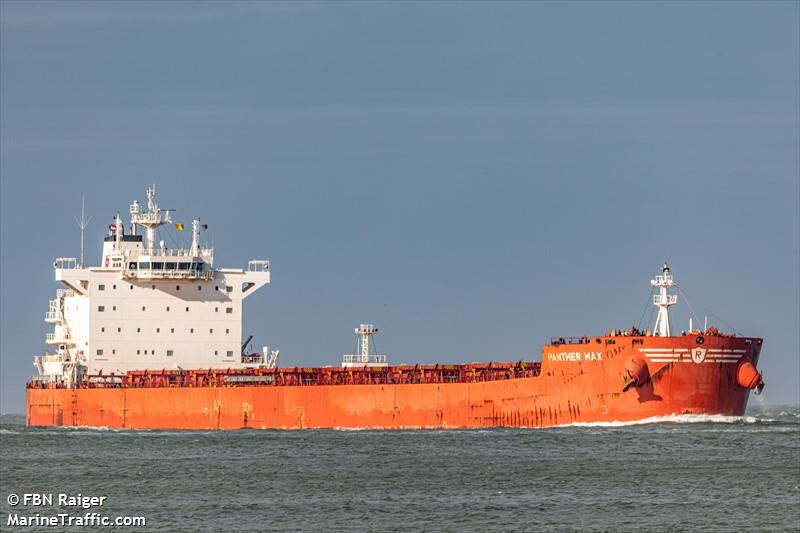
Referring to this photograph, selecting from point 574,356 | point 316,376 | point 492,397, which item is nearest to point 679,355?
point 574,356

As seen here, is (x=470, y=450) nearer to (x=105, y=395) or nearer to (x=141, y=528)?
(x=141, y=528)

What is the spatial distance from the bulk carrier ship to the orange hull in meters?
0.04

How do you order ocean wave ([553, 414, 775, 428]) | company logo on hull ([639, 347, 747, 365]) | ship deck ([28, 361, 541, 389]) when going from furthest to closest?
ship deck ([28, 361, 541, 389]) → ocean wave ([553, 414, 775, 428]) → company logo on hull ([639, 347, 747, 365])

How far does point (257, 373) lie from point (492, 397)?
1041 centimetres

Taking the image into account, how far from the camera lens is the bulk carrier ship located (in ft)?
146

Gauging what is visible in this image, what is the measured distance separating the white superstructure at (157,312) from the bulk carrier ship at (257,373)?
0.05m

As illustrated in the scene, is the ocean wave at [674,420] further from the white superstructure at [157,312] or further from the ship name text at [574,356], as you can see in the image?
the white superstructure at [157,312]

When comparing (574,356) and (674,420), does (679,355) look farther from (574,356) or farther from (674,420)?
(574,356)

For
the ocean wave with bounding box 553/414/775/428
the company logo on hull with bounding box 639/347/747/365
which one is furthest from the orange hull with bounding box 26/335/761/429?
the ocean wave with bounding box 553/414/775/428

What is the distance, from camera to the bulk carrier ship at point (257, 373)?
4462 centimetres

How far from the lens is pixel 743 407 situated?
1836 inches

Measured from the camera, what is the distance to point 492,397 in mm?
48625

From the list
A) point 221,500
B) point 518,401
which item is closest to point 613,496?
point 221,500

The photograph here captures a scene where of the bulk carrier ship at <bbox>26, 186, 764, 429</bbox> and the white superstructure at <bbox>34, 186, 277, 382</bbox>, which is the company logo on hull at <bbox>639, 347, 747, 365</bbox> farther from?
the white superstructure at <bbox>34, 186, 277, 382</bbox>
